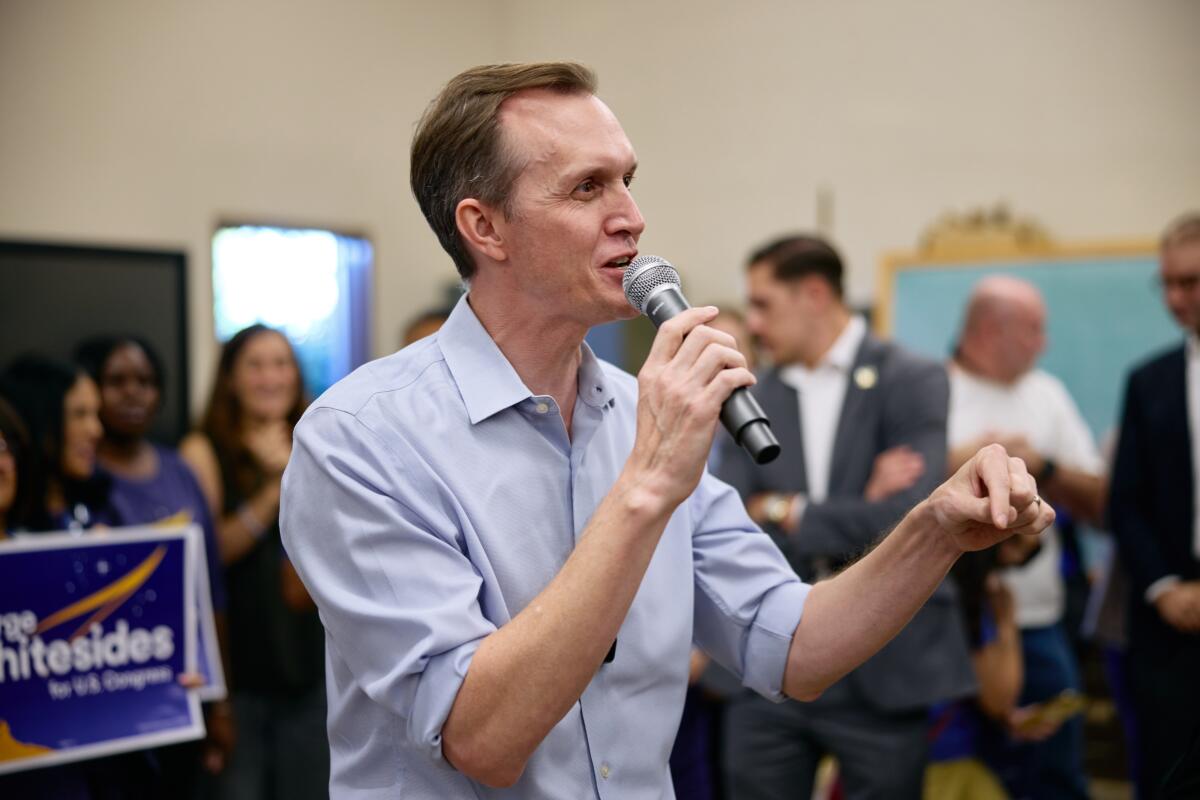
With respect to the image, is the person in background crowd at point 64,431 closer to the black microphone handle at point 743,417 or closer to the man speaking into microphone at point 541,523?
the man speaking into microphone at point 541,523

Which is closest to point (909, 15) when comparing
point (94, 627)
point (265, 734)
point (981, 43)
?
point (981, 43)

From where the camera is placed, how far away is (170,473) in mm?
3299

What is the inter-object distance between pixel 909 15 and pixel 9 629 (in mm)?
4913

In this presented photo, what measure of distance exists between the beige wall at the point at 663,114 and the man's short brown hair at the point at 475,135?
3.43 metres

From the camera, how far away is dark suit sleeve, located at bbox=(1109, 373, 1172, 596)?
3346 millimetres

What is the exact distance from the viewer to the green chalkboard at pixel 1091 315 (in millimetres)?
5258

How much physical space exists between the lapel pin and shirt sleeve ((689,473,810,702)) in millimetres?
1550

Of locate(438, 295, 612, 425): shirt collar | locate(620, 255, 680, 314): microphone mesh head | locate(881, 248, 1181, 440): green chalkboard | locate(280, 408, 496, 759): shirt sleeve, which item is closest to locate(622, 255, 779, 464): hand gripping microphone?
locate(620, 255, 680, 314): microphone mesh head

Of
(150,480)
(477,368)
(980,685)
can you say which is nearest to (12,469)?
(150,480)

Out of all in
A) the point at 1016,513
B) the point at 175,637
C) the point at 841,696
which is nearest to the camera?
the point at 1016,513

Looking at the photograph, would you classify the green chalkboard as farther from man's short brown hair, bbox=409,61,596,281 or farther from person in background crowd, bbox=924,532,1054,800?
man's short brown hair, bbox=409,61,596,281

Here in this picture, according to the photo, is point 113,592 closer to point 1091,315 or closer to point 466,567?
point 466,567

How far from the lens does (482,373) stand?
1.43 metres

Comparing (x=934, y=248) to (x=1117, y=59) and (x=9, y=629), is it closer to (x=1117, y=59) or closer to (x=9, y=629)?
(x=1117, y=59)
